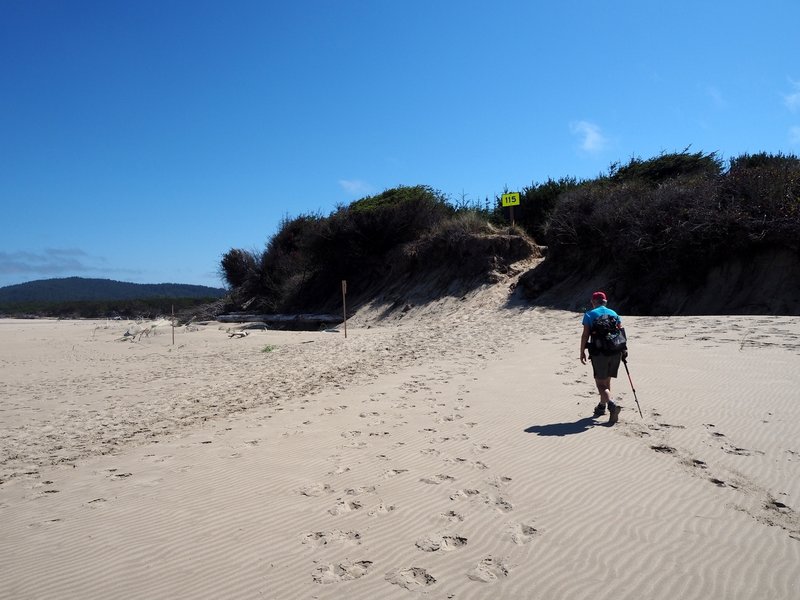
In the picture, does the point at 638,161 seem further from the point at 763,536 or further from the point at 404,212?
the point at 763,536

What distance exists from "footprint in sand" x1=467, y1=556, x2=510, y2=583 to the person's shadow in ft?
8.77

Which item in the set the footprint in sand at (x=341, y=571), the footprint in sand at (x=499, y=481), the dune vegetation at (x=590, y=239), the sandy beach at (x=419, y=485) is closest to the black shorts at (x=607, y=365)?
the sandy beach at (x=419, y=485)

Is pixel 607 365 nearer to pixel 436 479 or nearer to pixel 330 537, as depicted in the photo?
pixel 436 479

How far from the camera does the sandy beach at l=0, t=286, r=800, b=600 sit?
2.90 m

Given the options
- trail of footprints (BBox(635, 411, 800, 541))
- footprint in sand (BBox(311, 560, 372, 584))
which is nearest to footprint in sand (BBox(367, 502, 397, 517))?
footprint in sand (BBox(311, 560, 372, 584))

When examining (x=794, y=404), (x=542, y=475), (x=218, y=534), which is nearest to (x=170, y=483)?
(x=218, y=534)

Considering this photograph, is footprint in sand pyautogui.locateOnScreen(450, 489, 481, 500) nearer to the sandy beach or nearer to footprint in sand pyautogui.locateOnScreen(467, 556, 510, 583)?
the sandy beach

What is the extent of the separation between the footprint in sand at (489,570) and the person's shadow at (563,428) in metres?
2.67

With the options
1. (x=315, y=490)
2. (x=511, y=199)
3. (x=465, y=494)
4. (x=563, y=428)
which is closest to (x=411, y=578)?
(x=465, y=494)

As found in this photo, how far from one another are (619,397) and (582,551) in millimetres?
4087

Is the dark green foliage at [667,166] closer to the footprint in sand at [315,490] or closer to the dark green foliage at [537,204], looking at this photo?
the dark green foliage at [537,204]

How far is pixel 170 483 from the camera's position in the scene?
4527 mm

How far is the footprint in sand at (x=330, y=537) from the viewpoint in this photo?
3.28m

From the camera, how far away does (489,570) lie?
2889 mm
